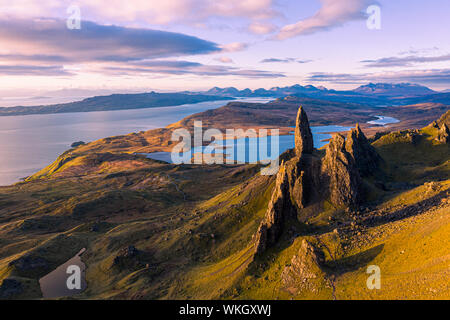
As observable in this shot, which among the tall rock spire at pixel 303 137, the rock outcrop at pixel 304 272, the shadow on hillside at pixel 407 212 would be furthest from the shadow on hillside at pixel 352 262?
the tall rock spire at pixel 303 137

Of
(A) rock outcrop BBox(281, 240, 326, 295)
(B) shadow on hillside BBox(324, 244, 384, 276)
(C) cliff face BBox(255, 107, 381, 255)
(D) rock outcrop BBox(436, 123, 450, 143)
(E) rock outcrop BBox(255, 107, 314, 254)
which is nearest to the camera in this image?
(A) rock outcrop BBox(281, 240, 326, 295)

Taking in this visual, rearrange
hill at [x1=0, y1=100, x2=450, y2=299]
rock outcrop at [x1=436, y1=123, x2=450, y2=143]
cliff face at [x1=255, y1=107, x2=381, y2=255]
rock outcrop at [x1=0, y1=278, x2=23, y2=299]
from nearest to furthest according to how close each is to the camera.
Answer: hill at [x1=0, y1=100, x2=450, y2=299] → cliff face at [x1=255, y1=107, x2=381, y2=255] → rock outcrop at [x1=0, y1=278, x2=23, y2=299] → rock outcrop at [x1=436, y1=123, x2=450, y2=143]

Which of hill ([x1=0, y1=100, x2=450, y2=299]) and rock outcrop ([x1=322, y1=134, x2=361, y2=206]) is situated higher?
rock outcrop ([x1=322, y1=134, x2=361, y2=206])

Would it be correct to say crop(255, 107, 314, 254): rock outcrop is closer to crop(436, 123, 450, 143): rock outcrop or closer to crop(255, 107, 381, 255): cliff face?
crop(255, 107, 381, 255): cliff face

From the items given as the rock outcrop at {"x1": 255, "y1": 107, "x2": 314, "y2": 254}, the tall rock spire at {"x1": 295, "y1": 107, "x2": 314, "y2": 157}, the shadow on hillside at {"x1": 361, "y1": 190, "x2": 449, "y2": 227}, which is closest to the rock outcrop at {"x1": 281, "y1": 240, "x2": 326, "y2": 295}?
the rock outcrop at {"x1": 255, "y1": 107, "x2": 314, "y2": 254}

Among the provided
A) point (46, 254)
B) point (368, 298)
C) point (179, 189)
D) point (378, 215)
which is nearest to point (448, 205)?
point (378, 215)

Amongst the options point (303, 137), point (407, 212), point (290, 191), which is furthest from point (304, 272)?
point (303, 137)
